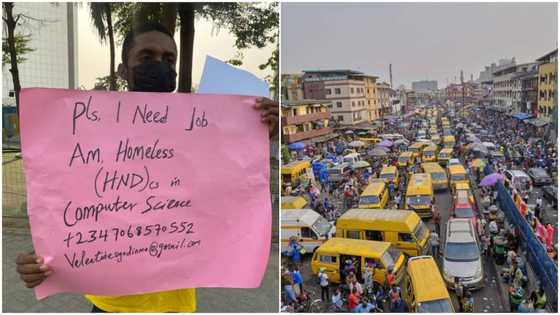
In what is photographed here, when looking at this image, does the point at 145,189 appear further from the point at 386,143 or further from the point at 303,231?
the point at 386,143

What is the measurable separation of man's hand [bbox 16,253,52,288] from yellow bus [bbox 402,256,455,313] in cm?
530

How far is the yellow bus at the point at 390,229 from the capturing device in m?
8.51

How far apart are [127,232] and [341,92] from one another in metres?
14.5

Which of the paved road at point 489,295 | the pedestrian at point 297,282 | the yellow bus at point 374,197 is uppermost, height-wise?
the yellow bus at point 374,197

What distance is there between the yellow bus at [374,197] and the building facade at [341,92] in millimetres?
4090

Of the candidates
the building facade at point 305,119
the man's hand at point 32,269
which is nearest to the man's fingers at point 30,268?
the man's hand at point 32,269

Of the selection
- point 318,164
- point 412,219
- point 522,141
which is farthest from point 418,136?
point 412,219

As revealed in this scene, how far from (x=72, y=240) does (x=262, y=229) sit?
0.62 m

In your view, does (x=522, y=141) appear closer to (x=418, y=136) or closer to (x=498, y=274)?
(x=418, y=136)

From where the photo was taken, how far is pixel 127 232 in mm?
1557

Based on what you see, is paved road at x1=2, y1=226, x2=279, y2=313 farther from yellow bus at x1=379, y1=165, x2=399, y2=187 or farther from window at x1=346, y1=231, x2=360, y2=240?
yellow bus at x1=379, y1=165, x2=399, y2=187

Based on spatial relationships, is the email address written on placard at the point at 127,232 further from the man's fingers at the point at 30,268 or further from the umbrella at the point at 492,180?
the umbrella at the point at 492,180

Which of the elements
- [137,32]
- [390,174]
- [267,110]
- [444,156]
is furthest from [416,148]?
[137,32]

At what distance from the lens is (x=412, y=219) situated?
8852mm
